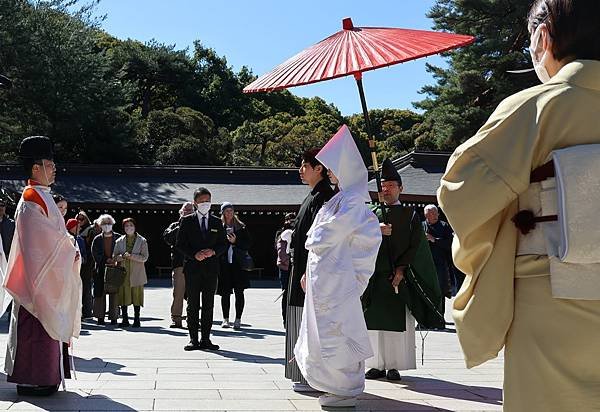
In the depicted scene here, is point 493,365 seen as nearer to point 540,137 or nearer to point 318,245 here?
point 318,245

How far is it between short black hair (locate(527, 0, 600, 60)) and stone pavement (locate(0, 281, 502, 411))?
3565 millimetres

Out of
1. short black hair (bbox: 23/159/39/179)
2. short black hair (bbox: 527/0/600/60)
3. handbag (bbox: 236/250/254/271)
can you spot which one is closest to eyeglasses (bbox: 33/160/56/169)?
short black hair (bbox: 23/159/39/179)

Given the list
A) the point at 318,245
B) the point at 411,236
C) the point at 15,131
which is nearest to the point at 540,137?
the point at 318,245

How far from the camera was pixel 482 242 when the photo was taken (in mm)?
2465

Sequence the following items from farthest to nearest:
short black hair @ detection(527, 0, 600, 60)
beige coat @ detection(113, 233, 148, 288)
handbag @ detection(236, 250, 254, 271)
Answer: beige coat @ detection(113, 233, 148, 288)
handbag @ detection(236, 250, 254, 271)
short black hair @ detection(527, 0, 600, 60)

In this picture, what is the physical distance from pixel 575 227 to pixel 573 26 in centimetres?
65

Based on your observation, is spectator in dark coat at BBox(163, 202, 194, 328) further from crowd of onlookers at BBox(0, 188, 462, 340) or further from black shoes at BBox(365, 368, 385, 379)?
black shoes at BBox(365, 368, 385, 379)

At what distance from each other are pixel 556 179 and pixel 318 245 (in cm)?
334

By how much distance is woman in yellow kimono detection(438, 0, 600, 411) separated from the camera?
91.5 inches

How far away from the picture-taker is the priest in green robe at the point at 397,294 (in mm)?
6645

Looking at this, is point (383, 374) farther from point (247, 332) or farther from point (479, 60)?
point (479, 60)

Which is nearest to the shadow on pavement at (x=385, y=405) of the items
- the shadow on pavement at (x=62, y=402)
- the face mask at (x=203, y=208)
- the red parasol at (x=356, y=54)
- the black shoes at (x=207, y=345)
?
the shadow on pavement at (x=62, y=402)

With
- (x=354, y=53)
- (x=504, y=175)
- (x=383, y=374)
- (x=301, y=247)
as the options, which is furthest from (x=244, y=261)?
(x=504, y=175)

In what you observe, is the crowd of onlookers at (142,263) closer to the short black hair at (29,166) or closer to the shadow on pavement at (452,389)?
the shadow on pavement at (452,389)
